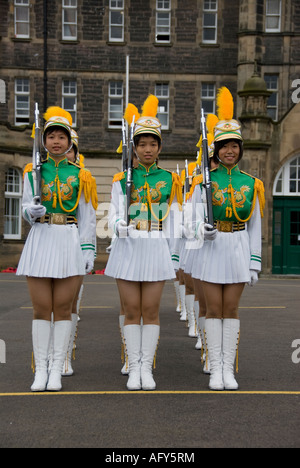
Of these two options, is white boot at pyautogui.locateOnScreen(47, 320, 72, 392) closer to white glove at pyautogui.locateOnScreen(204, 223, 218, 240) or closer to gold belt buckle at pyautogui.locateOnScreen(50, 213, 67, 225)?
gold belt buckle at pyautogui.locateOnScreen(50, 213, 67, 225)

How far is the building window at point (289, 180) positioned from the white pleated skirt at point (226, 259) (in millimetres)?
21330

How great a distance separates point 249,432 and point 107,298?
1109 cm

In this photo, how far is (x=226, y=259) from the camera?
653 centimetres

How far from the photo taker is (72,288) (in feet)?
21.6

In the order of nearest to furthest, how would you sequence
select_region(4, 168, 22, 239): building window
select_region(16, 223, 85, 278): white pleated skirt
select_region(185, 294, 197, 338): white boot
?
select_region(16, 223, 85, 278): white pleated skirt, select_region(185, 294, 197, 338): white boot, select_region(4, 168, 22, 239): building window

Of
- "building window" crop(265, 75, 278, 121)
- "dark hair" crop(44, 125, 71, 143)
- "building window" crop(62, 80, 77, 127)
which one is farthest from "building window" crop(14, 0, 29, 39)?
"dark hair" crop(44, 125, 71, 143)

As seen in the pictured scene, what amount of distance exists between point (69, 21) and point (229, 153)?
2579cm

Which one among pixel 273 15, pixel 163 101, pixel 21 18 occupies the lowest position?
pixel 163 101

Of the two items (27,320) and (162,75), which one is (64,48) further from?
(27,320)

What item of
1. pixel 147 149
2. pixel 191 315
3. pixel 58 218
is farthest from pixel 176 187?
pixel 191 315

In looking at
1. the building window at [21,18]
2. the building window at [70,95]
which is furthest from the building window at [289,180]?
the building window at [21,18]

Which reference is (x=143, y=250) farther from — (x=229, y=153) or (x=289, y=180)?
(x=289, y=180)

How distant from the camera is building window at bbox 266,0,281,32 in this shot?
2966 centimetres

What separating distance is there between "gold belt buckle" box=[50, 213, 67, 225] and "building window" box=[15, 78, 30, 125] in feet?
82.9
